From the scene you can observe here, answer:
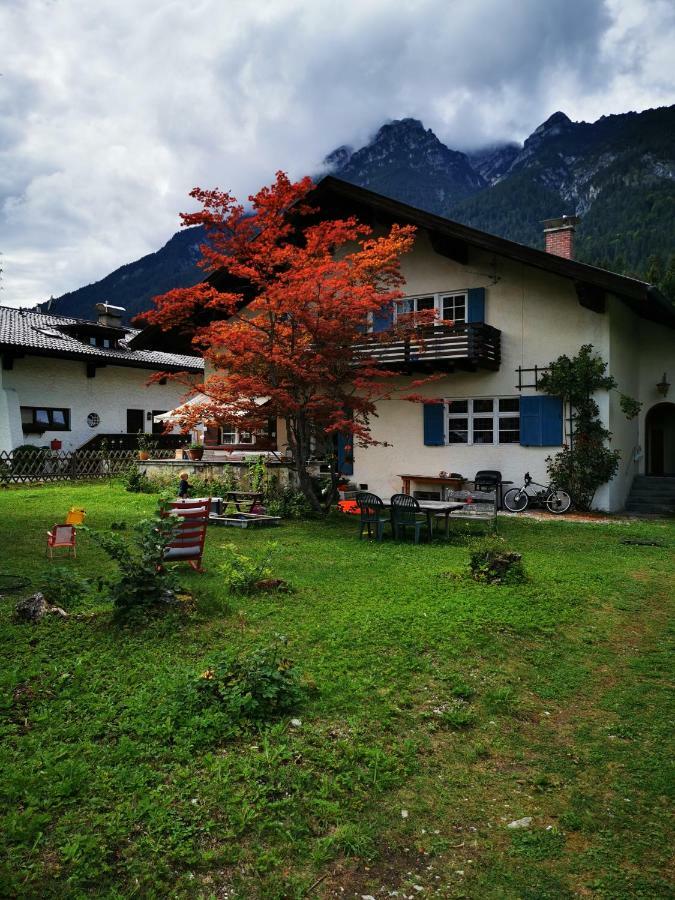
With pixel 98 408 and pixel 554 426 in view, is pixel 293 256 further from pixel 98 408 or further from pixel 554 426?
pixel 98 408

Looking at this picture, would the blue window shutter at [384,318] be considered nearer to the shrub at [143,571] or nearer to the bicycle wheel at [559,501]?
the bicycle wheel at [559,501]

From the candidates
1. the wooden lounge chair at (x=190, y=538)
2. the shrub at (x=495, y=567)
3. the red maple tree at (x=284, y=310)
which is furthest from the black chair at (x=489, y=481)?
the wooden lounge chair at (x=190, y=538)

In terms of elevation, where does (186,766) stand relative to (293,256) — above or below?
below

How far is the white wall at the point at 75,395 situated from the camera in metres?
26.2

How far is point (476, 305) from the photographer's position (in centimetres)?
1814

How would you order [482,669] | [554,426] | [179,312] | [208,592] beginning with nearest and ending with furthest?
1. [482,669]
2. [208,592]
3. [179,312]
4. [554,426]

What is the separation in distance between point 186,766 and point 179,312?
12840 millimetres

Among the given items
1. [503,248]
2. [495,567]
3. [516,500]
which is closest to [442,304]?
[503,248]

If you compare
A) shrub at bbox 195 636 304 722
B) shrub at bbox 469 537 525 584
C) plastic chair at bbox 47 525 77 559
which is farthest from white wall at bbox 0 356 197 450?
shrub at bbox 195 636 304 722

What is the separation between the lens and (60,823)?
3129 millimetres

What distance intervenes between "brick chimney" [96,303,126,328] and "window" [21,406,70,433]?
650cm

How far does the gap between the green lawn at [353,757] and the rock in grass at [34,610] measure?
0.19 m

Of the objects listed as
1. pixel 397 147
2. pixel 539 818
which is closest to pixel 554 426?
pixel 539 818

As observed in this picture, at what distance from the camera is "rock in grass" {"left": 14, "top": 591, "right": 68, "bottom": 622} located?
613 cm
